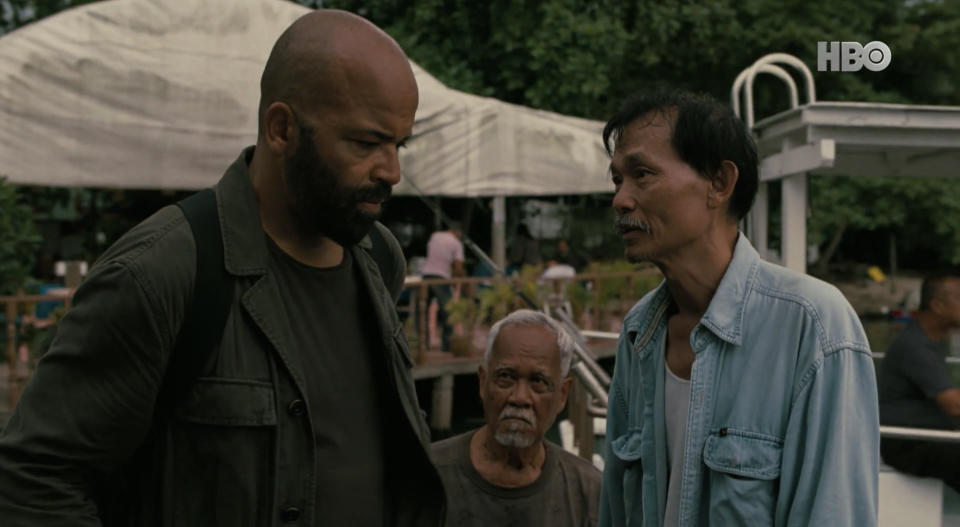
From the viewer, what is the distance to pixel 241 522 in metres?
1.67

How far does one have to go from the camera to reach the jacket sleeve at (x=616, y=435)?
2.31 metres

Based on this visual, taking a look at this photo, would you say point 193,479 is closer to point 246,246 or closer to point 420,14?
point 246,246

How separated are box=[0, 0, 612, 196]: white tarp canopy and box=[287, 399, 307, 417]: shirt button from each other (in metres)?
6.57

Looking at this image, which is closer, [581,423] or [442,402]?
[581,423]

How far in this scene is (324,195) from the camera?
5.77 feet

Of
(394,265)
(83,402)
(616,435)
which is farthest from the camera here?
(616,435)

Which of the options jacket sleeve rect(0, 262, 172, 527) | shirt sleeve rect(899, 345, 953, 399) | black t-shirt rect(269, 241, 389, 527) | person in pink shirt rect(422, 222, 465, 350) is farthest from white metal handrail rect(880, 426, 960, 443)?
person in pink shirt rect(422, 222, 465, 350)

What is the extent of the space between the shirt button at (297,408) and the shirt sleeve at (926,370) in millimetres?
3524

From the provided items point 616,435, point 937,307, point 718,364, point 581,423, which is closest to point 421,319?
point 581,423

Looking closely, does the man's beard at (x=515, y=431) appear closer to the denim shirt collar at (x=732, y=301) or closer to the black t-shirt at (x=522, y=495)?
the black t-shirt at (x=522, y=495)

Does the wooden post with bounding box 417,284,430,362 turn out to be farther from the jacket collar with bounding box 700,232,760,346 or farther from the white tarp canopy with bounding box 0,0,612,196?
the jacket collar with bounding box 700,232,760,346

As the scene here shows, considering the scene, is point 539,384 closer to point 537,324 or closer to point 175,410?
point 537,324

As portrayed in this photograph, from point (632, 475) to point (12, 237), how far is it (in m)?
7.77

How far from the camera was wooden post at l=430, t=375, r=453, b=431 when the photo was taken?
11.6m
